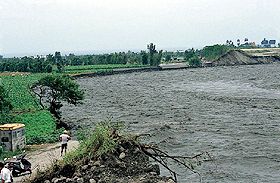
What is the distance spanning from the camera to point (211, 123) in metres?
39.8

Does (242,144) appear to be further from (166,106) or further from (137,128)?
(166,106)

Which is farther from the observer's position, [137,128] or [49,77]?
[49,77]

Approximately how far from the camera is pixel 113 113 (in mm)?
49250

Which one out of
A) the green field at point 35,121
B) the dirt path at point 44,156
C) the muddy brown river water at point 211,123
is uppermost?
the dirt path at point 44,156

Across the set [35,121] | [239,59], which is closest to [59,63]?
[239,59]

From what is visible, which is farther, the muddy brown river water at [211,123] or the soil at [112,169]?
the muddy brown river water at [211,123]

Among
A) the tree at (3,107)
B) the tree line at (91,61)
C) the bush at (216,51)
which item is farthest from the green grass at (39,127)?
the bush at (216,51)

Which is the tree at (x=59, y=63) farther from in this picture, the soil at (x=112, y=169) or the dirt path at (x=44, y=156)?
the soil at (x=112, y=169)

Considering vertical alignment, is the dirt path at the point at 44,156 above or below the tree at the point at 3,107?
below

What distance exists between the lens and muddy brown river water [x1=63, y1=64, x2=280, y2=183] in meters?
25.4

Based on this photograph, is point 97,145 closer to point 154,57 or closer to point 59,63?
point 59,63

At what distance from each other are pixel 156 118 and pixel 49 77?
36.7 feet

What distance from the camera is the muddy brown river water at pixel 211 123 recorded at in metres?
25.4

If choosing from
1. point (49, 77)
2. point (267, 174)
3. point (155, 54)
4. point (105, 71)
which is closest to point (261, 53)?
point (155, 54)
